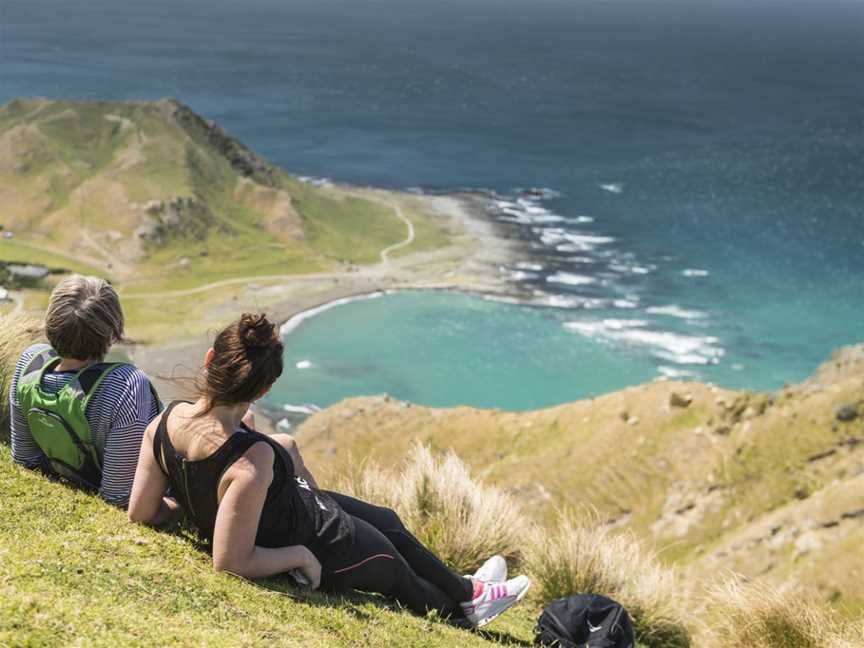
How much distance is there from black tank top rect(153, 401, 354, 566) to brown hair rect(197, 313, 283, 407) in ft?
0.94

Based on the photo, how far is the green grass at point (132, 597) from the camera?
423 centimetres

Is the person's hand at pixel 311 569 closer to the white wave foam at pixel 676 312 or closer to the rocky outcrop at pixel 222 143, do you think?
the white wave foam at pixel 676 312

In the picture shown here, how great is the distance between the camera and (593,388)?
56469 mm

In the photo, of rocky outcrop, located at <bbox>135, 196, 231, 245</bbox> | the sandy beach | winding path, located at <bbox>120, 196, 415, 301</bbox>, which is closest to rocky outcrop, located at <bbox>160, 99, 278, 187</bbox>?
rocky outcrop, located at <bbox>135, 196, 231, 245</bbox>

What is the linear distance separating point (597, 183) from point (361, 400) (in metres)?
89.6

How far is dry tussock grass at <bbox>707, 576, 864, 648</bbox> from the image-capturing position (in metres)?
7.34

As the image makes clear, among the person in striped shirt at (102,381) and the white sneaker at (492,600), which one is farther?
the white sneaker at (492,600)

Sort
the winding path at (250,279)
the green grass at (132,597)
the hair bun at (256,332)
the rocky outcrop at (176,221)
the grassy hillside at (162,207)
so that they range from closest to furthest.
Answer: the green grass at (132,597)
the hair bun at (256,332)
the winding path at (250,279)
the grassy hillside at (162,207)
the rocky outcrop at (176,221)

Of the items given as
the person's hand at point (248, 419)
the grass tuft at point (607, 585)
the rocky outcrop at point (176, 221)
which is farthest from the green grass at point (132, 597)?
the rocky outcrop at point (176, 221)

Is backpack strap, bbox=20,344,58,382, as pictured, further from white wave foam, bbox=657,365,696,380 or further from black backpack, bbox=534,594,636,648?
white wave foam, bbox=657,365,696,380

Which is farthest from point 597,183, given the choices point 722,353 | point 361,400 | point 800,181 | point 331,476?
point 331,476

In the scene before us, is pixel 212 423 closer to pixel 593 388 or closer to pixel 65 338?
pixel 65 338

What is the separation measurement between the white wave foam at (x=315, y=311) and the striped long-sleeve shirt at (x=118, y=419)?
57.5 m

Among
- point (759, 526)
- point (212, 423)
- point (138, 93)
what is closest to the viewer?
point (212, 423)
